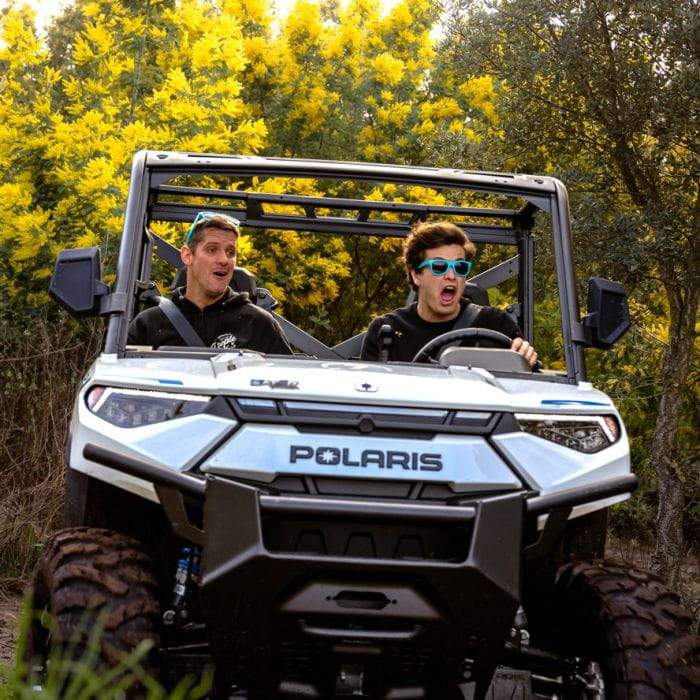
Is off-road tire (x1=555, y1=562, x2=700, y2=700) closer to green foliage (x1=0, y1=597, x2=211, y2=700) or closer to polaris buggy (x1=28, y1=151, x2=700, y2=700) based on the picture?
polaris buggy (x1=28, y1=151, x2=700, y2=700)

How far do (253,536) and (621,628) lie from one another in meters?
1.11

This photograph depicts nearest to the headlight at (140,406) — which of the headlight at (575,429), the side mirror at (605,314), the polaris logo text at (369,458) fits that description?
the polaris logo text at (369,458)

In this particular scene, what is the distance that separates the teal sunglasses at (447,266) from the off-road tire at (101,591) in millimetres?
1998

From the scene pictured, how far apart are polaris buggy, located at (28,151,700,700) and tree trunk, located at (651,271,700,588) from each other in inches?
109

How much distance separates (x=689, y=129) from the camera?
6750 mm

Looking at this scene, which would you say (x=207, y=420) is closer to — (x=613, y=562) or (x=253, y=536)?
(x=253, y=536)

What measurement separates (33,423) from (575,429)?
4.44m

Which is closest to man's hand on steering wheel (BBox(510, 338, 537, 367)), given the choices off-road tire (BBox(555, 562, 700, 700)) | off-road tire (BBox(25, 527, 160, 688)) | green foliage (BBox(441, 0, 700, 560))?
off-road tire (BBox(555, 562, 700, 700))

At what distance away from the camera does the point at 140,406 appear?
3.81 metres

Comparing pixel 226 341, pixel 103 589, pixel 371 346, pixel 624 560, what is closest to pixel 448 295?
pixel 371 346

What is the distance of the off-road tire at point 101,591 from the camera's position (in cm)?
353

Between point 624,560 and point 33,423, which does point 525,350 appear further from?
point 33,423

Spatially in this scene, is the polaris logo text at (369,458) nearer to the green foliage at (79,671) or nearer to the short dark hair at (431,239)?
the green foliage at (79,671)

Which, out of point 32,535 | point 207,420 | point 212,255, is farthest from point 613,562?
point 32,535
